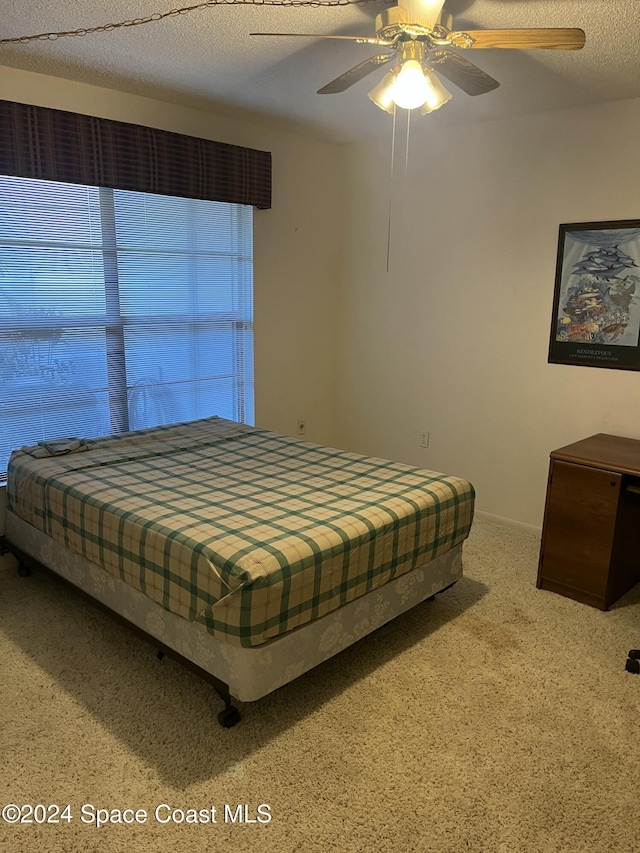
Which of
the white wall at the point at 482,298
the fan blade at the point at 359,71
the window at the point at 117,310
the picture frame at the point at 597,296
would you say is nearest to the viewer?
the fan blade at the point at 359,71

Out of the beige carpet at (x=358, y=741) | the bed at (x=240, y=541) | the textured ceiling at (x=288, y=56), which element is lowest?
the beige carpet at (x=358, y=741)

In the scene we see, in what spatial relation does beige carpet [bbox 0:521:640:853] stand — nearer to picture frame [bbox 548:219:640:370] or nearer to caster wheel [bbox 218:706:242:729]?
caster wheel [bbox 218:706:242:729]

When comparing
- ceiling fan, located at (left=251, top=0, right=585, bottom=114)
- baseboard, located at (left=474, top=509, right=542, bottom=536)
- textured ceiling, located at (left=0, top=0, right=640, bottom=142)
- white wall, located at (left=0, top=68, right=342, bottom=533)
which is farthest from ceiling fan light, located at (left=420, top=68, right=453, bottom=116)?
baseboard, located at (left=474, top=509, right=542, bottom=536)

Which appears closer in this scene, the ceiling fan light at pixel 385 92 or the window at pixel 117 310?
the ceiling fan light at pixel 385 92

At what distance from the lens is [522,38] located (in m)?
1.96

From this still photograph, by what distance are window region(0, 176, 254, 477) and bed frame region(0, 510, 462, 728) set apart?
0.81 m

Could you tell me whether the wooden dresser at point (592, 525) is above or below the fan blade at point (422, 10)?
below

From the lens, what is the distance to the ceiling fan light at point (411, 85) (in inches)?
81.6

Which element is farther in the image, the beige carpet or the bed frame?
the bed frame

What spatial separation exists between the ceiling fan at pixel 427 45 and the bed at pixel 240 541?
4.95ft

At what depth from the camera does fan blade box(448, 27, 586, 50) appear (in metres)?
1.90

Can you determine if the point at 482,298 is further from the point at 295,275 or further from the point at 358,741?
the point at 358,741

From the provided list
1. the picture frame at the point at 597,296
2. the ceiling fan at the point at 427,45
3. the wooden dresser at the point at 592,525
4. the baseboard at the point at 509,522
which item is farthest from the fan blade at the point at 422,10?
the baseboard at the point at 509,522

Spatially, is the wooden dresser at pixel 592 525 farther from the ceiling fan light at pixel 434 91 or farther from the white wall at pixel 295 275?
the white wall at pixel 295 275
